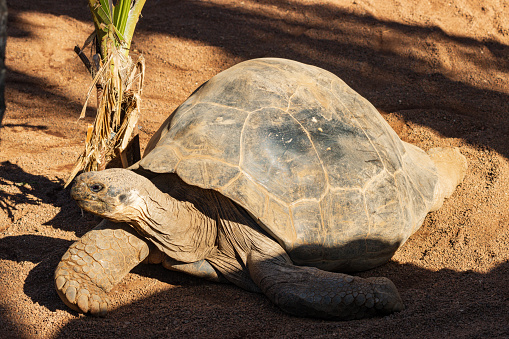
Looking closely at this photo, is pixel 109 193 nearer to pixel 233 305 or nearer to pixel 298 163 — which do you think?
pixel 233 305

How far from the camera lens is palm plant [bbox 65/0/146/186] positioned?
350 centimetres

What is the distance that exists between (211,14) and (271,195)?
5379 mm

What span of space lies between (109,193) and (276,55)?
4329 millimetres

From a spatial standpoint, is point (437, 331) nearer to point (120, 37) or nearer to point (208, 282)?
point (208, 282)

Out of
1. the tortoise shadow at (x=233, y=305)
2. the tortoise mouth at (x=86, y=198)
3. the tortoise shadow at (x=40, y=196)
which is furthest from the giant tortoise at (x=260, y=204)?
the tortoise shadow at (x=40, y=196)

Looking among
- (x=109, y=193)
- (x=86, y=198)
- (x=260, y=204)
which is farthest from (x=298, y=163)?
(x=86, y=198)

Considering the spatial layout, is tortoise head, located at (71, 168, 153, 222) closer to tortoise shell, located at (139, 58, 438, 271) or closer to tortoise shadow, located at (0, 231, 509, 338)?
tortoise shell, located at (139, 58, 438, 271)

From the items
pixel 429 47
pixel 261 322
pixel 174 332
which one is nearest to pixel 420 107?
pixel 429 47

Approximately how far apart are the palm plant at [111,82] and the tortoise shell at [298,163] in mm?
310

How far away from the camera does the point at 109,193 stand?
114 inches

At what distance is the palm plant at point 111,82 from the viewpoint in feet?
11.5

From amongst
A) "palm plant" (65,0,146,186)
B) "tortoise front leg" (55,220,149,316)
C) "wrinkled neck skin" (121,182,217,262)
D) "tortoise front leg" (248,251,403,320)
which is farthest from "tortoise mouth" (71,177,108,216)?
"tortoise front leg" (248,251,403,320)

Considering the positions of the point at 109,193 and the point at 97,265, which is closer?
the point at 109,193

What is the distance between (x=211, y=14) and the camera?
7676 millimetres
